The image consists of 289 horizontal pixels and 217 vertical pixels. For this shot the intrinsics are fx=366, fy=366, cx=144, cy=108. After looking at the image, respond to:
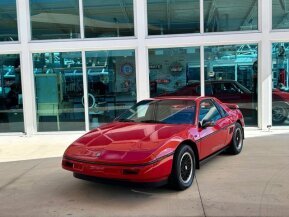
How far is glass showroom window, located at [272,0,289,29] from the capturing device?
10.3 m

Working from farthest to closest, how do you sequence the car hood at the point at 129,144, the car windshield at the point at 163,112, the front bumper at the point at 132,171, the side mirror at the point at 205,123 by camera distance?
1. the car windshield at the point at 163,112
2. the side mirror at the point at 205,123
3. the car hood at the point at 129,144
4. the front bumper at the point at 132,171

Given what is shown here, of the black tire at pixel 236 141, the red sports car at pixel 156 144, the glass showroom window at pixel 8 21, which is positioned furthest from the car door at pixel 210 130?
the glass showroom window at pixel 8 21

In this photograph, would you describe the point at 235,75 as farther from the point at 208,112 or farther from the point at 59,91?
the point at 59,91

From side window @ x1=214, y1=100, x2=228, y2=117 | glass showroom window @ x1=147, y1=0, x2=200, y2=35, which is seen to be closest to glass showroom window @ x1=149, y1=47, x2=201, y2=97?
glass showroom window @ x1=147, y1=0, x2=200, y2=35

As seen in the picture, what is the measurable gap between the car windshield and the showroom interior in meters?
4.21

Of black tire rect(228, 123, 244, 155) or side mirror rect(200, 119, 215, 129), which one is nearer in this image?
side mirror rect(200, 119, 215, 129)

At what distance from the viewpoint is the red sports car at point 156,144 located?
4.77 metres

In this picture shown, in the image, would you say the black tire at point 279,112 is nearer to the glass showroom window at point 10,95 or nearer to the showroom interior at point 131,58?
the showroom interior at point 131,58

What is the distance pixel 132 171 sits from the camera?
4.69m

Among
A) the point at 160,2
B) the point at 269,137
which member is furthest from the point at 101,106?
the point at 269,137

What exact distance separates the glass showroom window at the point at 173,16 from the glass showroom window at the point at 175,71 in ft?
1.90

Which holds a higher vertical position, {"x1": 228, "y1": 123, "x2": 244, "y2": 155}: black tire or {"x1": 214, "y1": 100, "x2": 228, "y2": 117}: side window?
{"x1": 214, "y1": 100, "x2": 228, "y2": 117}: side window

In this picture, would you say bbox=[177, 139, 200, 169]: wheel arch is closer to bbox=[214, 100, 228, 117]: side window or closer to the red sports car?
the red sports car

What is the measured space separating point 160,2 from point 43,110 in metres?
4.80
